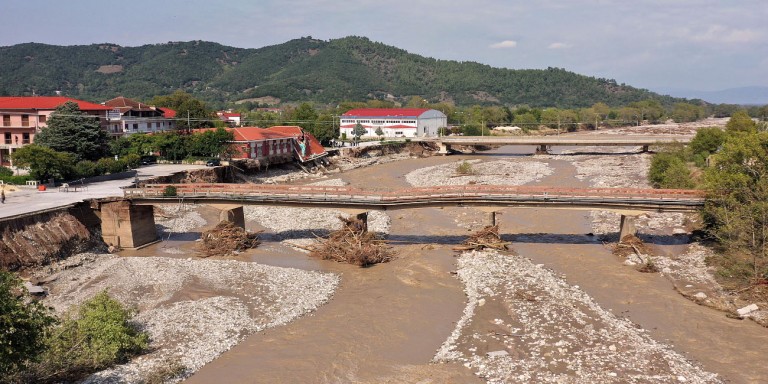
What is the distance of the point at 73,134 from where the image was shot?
175ft

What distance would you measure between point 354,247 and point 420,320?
10271mm

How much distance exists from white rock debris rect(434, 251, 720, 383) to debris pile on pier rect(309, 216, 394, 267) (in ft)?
22.8

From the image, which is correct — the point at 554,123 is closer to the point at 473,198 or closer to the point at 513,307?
the point at 473,198

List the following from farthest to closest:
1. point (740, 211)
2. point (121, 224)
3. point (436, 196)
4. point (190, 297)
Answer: point (121, 224)
point (436, 196)
point (740, 211)
point (190, 297)

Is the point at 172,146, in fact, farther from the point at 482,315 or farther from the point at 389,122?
the point at 389,122

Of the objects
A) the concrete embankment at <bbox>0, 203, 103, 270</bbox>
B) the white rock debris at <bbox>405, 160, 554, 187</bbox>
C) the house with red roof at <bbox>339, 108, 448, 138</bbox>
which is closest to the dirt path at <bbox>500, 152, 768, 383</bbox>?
the white rock debris at <bbox>405, 160, 554, 187</bbox>

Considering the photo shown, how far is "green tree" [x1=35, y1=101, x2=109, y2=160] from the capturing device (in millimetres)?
52094

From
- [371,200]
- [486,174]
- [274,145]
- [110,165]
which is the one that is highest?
[274,145]

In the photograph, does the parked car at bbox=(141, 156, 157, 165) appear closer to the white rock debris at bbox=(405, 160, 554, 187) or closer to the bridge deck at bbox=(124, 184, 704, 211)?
the bridge deck at bbox=(124, 184, 704, 211)

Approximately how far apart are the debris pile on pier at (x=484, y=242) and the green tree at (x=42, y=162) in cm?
3168

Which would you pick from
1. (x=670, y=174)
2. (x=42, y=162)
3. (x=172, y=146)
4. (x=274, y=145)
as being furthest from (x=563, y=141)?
(x=42, y=162)

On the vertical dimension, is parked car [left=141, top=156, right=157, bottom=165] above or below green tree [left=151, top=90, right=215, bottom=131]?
below

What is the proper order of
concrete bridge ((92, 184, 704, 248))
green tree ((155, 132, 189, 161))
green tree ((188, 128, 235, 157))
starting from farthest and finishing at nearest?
green tree ((188, 128, 235, 157)) → green tree ((155, 132, 189, 161)) → concrete bridge ((92, 184, 704, 248))

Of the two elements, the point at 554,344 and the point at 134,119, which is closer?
the point at 554,344
